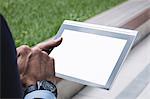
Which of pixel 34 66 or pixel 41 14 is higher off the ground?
pixel 34 66

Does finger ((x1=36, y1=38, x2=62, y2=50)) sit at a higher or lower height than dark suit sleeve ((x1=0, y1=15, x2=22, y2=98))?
lower

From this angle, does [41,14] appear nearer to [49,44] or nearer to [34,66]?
[49,44]

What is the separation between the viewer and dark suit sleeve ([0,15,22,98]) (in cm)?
69

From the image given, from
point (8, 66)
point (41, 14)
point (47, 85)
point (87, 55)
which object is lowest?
point (41, 14)

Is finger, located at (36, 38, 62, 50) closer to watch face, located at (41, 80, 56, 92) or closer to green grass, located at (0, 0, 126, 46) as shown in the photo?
watch face, located at (41, 80, 56, 92)

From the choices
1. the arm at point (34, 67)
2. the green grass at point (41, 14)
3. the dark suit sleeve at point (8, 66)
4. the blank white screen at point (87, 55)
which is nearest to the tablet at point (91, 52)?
the blank white screen at point (87, 55)

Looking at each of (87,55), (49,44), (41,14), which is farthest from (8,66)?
(41,14)

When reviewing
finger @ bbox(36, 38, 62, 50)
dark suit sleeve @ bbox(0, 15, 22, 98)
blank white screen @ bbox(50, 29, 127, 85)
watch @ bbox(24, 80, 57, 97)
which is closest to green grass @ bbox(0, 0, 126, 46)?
blank white screen @ bbox(50, 29, 127, 85)

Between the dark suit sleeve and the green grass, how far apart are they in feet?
7.26

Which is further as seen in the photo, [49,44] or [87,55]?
[87,55]

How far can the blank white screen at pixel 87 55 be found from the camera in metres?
1.27

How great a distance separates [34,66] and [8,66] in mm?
409

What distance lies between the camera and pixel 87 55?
4.55 feet

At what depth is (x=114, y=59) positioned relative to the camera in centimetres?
126
